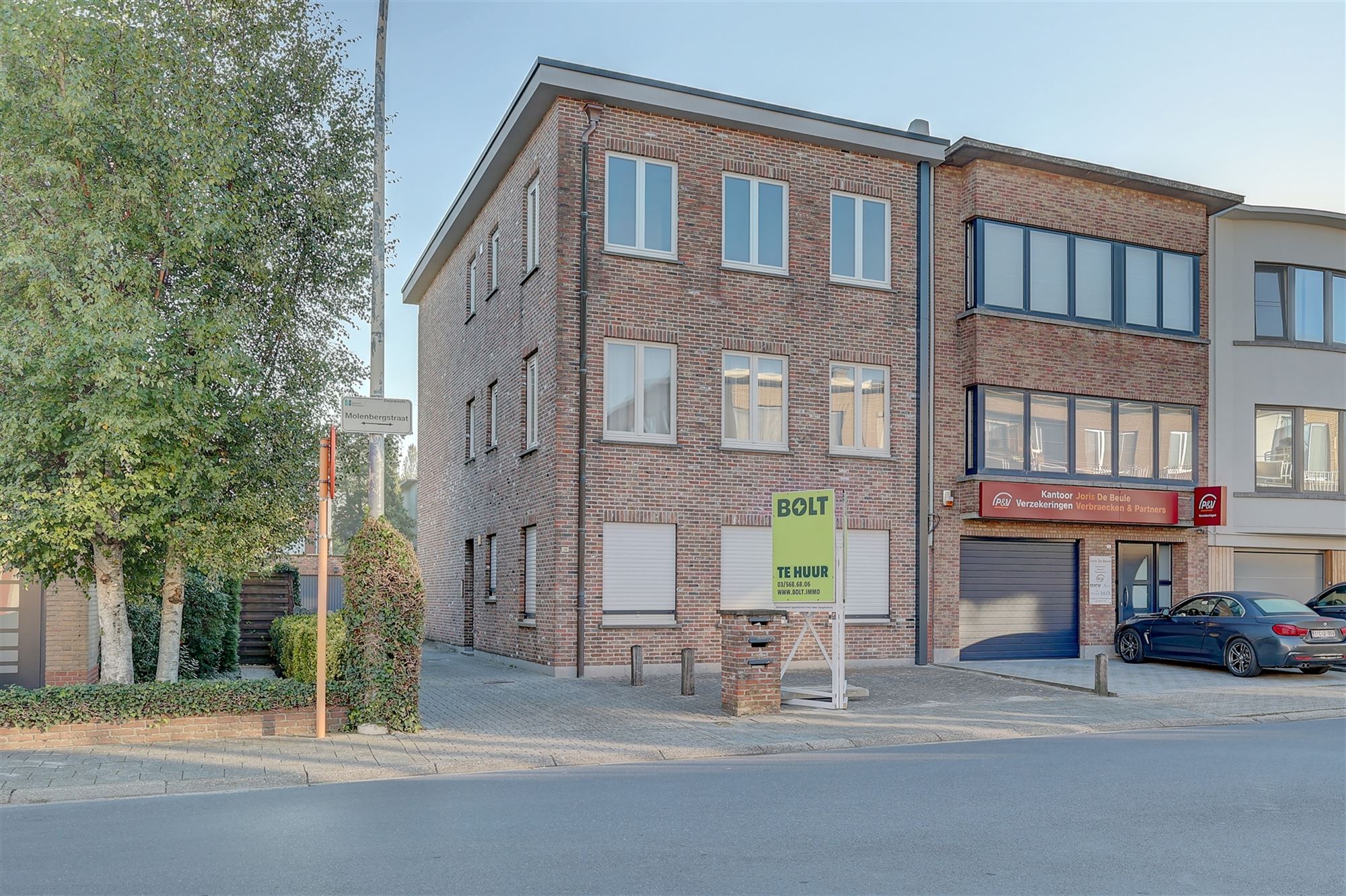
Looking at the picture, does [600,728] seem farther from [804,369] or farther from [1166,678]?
[1166,678]

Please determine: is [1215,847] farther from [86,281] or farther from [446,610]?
[446,610]

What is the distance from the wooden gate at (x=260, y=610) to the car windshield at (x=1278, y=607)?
1884 centimetres

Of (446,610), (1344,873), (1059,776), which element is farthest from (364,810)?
(446,610)

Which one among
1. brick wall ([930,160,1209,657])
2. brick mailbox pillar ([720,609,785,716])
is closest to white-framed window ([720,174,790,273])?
brick wall ([930,160,1209,657])

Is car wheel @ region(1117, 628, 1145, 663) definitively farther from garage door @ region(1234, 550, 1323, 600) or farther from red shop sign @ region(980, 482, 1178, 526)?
garage door @ region(1234, 550, 1323, 600)

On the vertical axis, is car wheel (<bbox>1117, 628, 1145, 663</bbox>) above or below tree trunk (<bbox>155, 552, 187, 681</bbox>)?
below

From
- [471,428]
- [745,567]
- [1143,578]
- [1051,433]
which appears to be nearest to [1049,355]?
[1051,433]

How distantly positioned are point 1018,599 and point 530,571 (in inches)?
376

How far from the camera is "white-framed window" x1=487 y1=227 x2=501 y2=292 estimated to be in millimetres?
22922

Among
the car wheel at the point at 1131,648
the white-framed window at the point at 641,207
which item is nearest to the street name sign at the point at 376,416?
the white-framed window at the point at 641,207

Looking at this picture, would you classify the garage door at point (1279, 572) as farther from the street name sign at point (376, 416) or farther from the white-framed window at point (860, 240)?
the street name sign at point (376, 416)

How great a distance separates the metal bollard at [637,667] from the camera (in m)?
16.8

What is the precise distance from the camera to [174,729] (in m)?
11.5

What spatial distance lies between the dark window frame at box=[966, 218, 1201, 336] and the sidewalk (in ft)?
23.8
